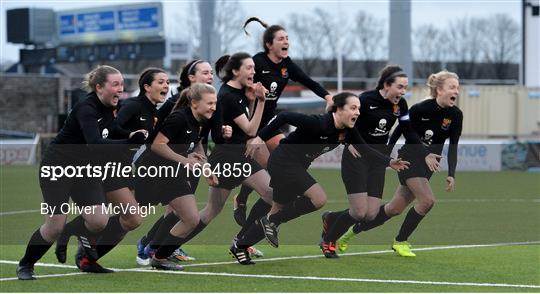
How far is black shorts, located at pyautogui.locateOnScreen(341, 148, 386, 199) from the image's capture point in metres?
12.1

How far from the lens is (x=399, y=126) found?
40.5 feet

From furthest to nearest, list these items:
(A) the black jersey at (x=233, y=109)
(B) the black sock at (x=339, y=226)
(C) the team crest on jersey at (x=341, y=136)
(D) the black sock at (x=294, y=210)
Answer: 1. (B) the black sock at (x=339, y=226)
2. (A) the black jersey at (x=233, y=109)
3. (D) the black sock at (x=294, y=210)
4. (C) the team crest on jersey at (x=341, y=136)

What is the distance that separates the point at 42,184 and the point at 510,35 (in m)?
80.0

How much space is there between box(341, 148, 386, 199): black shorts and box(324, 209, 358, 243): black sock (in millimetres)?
310

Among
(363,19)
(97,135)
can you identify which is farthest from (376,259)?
(363,19)

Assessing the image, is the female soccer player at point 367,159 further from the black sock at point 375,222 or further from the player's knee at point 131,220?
the player's knee at point 131,220

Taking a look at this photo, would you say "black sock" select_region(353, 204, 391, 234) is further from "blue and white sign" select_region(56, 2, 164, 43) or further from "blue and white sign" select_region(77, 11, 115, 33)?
"blue and white sign" select_region(77, 11, 115, 33)

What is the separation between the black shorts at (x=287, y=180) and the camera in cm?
1159

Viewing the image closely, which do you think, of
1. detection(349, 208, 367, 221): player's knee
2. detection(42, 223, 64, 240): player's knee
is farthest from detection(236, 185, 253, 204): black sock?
detection(42, 223, 64, 240): player's knee

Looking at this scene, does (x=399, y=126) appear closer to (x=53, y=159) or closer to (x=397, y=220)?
(x=53, y=159)

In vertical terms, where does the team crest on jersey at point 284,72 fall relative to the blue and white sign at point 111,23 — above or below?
below

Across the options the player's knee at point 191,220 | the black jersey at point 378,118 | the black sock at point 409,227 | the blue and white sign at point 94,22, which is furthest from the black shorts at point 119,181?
the blue and white sign at point 94,22

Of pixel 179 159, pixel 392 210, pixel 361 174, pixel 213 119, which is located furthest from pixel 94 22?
pixel 179 159

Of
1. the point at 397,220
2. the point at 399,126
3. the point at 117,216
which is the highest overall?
the point at 399,126
